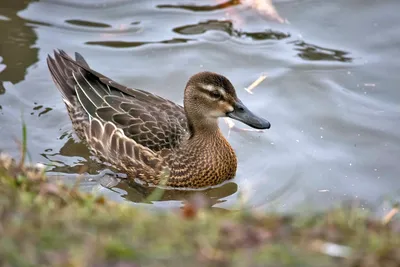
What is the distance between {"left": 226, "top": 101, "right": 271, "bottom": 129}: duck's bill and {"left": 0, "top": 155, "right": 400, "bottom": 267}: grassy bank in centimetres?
389

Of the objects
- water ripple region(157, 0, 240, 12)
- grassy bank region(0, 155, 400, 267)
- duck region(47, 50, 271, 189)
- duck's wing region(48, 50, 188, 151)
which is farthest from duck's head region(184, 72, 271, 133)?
grassy bank region(0, 155, 400, 267)

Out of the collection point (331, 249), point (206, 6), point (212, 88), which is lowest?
point (212, 88)

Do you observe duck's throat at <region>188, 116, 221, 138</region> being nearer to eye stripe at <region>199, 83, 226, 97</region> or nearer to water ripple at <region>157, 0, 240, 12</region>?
eye stripe at <region>199, 83, 226, 97</region>

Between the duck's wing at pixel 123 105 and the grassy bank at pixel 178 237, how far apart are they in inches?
164

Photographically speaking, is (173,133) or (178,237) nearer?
(178,237)

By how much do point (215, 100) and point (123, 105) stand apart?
1215 mm

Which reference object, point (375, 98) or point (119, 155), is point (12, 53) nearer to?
point (119, 155)

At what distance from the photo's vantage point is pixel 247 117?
7840 millimetres

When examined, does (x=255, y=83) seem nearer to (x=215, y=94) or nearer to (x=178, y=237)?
(x=215, y=94)

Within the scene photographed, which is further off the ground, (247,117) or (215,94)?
(215,94)

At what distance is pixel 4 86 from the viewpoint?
30.8ft

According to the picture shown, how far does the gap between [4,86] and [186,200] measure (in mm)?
3280

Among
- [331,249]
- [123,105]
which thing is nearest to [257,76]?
[123,105]

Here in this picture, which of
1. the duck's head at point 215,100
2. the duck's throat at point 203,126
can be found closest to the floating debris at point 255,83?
the duck's throat at point 203,126
